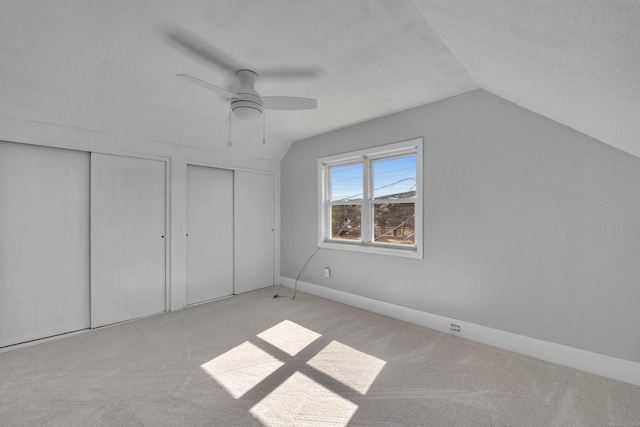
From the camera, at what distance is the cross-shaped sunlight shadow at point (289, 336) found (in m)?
2.55

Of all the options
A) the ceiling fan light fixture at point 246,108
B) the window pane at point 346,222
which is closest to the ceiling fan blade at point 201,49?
the ceiling fan light fixture at point 246,108

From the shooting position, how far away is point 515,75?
1.74m

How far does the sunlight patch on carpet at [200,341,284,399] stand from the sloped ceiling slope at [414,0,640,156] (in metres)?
2.52

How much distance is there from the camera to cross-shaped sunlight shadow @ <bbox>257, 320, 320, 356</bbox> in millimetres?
2549

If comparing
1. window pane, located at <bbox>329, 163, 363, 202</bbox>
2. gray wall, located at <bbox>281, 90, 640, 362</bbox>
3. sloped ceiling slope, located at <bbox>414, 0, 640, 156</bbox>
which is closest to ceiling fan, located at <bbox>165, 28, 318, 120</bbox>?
sloped ceiling slope, located at <bbox>414, 0, 640, 156</bbox>

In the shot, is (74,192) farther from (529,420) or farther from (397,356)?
(529,420)

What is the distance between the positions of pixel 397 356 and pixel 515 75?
2288 millimetres

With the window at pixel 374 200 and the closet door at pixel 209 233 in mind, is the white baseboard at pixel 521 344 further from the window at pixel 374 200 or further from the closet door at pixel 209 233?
the closet door at pixel 209 233

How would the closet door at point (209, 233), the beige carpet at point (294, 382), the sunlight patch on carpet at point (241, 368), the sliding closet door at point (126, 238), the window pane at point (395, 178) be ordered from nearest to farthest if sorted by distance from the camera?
the beige carpet at point (294, 382)
the sunlight patch on carpet at point (241, 368)
the sliding closet door at point (126, 238)
the window pane at point (395, 178)
the closet door at point (209, 233)

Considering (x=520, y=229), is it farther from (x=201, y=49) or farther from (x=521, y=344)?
(x=201, y=49)

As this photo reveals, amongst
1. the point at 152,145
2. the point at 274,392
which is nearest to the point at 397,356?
the point at 274,392

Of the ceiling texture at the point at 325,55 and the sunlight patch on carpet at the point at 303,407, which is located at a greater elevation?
the ceiling texture at the point at 325,55

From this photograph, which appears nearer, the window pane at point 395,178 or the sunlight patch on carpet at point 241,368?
the sunlight patch on carpet at point 241,368

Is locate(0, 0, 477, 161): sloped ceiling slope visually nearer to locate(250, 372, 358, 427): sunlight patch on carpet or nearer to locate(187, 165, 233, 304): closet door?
locate(187, 165, 233, 304): closet door
